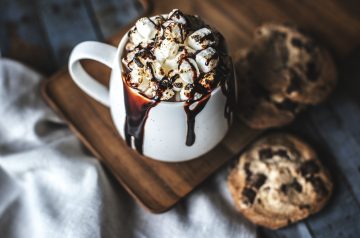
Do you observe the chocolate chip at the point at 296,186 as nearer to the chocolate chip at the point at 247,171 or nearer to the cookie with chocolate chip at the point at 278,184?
the cookie with chocolate chip at the point at 278,184

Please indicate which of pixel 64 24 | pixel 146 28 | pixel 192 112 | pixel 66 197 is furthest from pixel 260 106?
pixel 64 24

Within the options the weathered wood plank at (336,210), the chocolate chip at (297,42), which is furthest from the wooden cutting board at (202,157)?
the weathered wood plank at (336,210)

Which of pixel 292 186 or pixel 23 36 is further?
pixel 23 36

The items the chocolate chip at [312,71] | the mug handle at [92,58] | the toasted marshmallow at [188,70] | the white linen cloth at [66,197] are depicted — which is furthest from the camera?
the chocolate chip at [312,71]

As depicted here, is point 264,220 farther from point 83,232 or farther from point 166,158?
point 83,232

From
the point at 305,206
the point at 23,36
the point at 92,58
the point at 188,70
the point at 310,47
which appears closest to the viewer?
the point at 188,70

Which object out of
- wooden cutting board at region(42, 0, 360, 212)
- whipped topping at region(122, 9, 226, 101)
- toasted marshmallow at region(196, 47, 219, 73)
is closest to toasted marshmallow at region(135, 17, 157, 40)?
whipped topping at region(122, 9, 226, 101)

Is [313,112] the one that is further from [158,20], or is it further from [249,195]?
[158,20]
